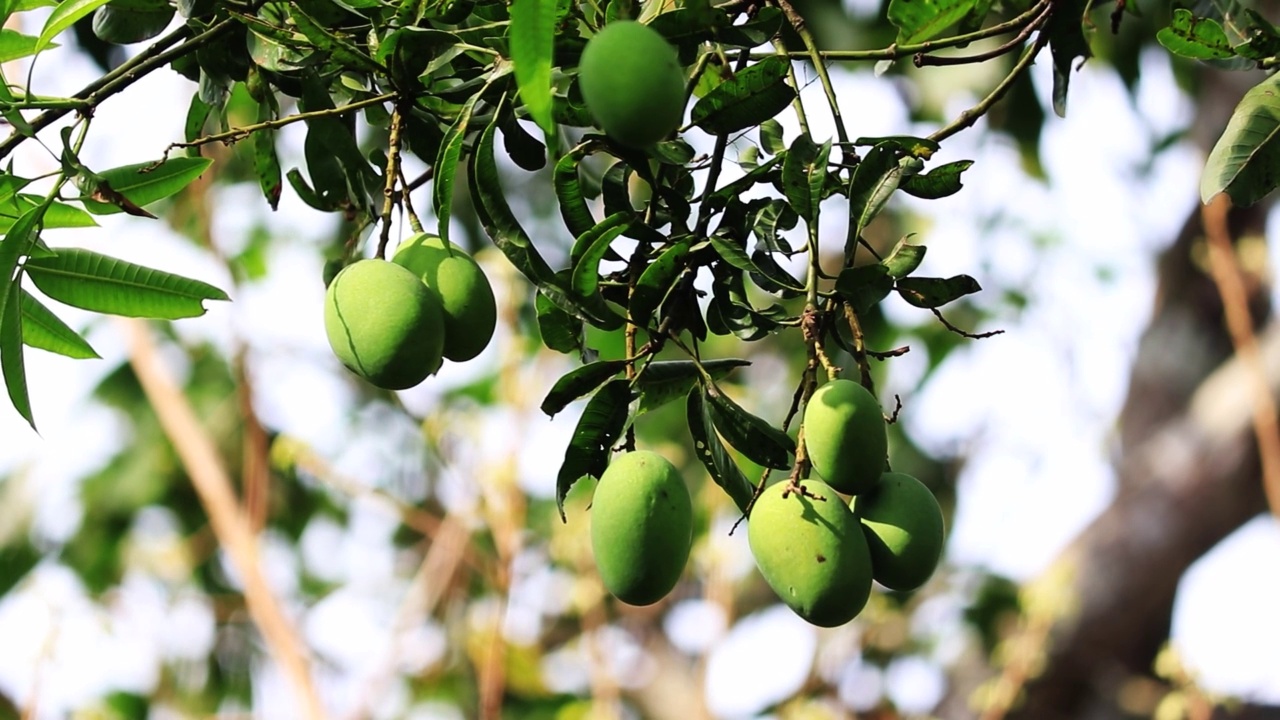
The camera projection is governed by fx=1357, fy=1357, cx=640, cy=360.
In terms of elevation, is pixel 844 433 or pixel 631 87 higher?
pixel 631 87

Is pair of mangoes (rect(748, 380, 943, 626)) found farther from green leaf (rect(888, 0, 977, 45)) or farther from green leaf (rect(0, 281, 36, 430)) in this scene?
green leaf (rect(0, 281, 36, 430))

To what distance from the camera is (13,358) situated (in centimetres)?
84

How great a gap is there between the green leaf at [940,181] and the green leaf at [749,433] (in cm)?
17

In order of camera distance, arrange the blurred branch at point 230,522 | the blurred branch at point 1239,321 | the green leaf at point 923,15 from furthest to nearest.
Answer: the blurred branch at point 1239,321 → the blurred branch at point 230,522 → the green leaf at point 923,15

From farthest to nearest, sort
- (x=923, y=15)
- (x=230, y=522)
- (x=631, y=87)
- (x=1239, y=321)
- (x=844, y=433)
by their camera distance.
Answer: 1. (x=1239, y=321)
2. (x=230, y=522)
3. (x=923, y=15)
4. (x=844, y=433)
5. (x=631, y=87)

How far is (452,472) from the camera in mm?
2703

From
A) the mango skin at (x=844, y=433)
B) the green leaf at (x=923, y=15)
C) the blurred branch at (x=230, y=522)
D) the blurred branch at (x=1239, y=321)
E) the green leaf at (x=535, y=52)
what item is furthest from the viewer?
the blurred branch at (x=1239, y=321)

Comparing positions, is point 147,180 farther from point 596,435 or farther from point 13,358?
point 596,435

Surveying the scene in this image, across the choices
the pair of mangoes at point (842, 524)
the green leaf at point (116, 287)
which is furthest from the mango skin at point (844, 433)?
the green leaf at point (116, 287)

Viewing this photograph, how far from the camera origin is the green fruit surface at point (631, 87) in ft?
2.11

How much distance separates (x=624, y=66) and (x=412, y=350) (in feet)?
0.83

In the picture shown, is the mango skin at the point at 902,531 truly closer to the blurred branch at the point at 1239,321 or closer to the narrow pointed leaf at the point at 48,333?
the narrow pointed leaf at the point at 48,333

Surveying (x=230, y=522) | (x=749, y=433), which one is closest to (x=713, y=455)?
(x=749, y=433)

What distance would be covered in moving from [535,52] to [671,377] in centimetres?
29
